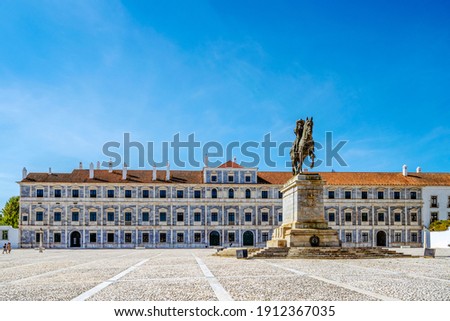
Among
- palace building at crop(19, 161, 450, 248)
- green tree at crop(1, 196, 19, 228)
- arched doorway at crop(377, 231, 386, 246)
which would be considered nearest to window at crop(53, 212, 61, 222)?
palace building at crop(19, 161, 450, 248)

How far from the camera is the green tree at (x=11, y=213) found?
87.0 meters

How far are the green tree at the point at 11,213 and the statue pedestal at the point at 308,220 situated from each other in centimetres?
7094

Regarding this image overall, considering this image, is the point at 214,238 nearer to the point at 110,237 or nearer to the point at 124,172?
the point at 110,237

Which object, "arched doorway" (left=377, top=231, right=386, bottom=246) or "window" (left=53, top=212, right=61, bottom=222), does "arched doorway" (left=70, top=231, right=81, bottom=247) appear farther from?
"arched doorway" (left=377, top=231, right=386, bottom=246)

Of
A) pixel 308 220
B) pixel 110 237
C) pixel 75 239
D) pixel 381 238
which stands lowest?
pixel 381 238

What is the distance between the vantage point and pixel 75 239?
203ft

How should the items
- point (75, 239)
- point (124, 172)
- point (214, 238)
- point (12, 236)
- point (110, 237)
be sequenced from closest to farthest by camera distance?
point (12, 236), point (110, 237), point (75, 239), point (214, 238), point (124, 172)

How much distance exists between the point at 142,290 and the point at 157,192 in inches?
2043

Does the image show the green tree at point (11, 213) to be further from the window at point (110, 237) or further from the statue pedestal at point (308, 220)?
the statue pedestal at point (308, 220)

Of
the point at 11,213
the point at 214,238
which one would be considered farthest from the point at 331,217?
the point at 11,213

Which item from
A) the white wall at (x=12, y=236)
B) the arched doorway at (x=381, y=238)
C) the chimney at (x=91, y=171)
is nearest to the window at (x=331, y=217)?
the arched doorway at (x=381, y=238)

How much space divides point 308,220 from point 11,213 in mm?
73488

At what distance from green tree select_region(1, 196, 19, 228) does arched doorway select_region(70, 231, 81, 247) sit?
29.8 metres

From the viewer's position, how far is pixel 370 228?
208 feet
